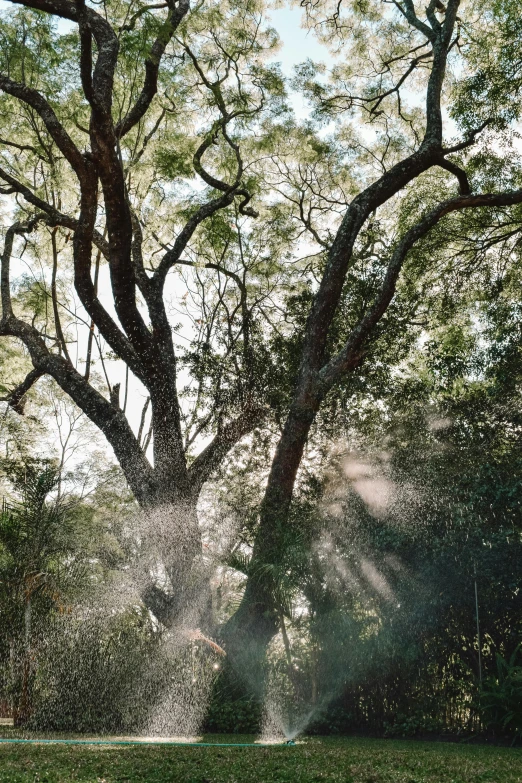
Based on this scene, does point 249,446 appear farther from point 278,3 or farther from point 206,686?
point 278,3

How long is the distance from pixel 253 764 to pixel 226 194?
9720 millimetres

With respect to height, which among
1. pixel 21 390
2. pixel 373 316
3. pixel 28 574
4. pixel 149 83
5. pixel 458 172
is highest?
pixel 149 83

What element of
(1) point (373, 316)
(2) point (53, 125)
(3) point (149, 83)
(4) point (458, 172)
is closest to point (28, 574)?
(1) point (373, 316)

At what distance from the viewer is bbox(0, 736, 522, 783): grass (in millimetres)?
3834

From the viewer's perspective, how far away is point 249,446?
11555 millimetres

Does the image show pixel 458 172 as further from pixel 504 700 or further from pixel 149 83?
pixel 504 700

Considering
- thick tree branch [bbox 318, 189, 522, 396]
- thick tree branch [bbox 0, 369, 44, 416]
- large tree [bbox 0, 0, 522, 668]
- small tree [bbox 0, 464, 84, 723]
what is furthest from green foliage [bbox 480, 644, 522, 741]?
thick tree branch [bbox 0, 369, 44, 416]

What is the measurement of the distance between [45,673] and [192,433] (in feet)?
19.3

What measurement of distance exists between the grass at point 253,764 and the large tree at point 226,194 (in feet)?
11.4

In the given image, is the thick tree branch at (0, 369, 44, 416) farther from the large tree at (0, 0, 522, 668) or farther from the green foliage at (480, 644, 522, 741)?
the green foliage at (480, 644, 522, 741)

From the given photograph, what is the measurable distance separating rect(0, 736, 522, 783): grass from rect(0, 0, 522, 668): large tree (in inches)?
137

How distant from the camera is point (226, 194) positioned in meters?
11.5

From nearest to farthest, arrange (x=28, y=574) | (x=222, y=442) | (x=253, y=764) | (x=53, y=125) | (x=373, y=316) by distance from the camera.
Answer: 1. (x=253, y=764)
2. (x=28, y=574)
3. (x=53, y=125)
4. (x=373, y=316)
5. (x=222, y=442)

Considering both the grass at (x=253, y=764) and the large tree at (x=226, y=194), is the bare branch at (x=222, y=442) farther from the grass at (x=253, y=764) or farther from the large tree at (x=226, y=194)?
the grass at (x=253, y=764)
